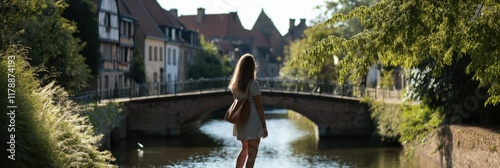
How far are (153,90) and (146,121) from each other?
2864mm

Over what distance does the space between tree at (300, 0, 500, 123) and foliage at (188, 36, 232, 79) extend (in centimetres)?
4696

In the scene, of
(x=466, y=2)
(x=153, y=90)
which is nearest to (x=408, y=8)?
(x=466, y=2)

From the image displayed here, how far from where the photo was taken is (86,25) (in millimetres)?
32156

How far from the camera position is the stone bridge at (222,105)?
112ft

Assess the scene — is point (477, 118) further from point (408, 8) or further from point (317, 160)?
point (408, 8)

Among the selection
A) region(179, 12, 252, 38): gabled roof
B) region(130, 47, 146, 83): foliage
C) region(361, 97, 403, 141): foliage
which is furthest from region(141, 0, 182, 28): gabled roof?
region(179, 12, 252, 38): gabled roof

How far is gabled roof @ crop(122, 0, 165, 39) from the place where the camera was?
1908 inches

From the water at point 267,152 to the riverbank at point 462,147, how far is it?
1.69 metres

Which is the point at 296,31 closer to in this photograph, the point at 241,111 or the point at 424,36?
the point at 424,36

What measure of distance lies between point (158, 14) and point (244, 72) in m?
45.1

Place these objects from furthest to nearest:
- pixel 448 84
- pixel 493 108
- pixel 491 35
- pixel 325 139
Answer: pixel 325 139 → pixel 448 84 → pixel 493 108 → pixel 491 35

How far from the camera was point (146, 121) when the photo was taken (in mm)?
34750

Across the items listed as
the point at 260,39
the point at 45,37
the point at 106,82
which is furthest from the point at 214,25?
the point at 45,37

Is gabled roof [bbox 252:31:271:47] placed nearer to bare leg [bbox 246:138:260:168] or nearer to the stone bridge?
the stone bridge
